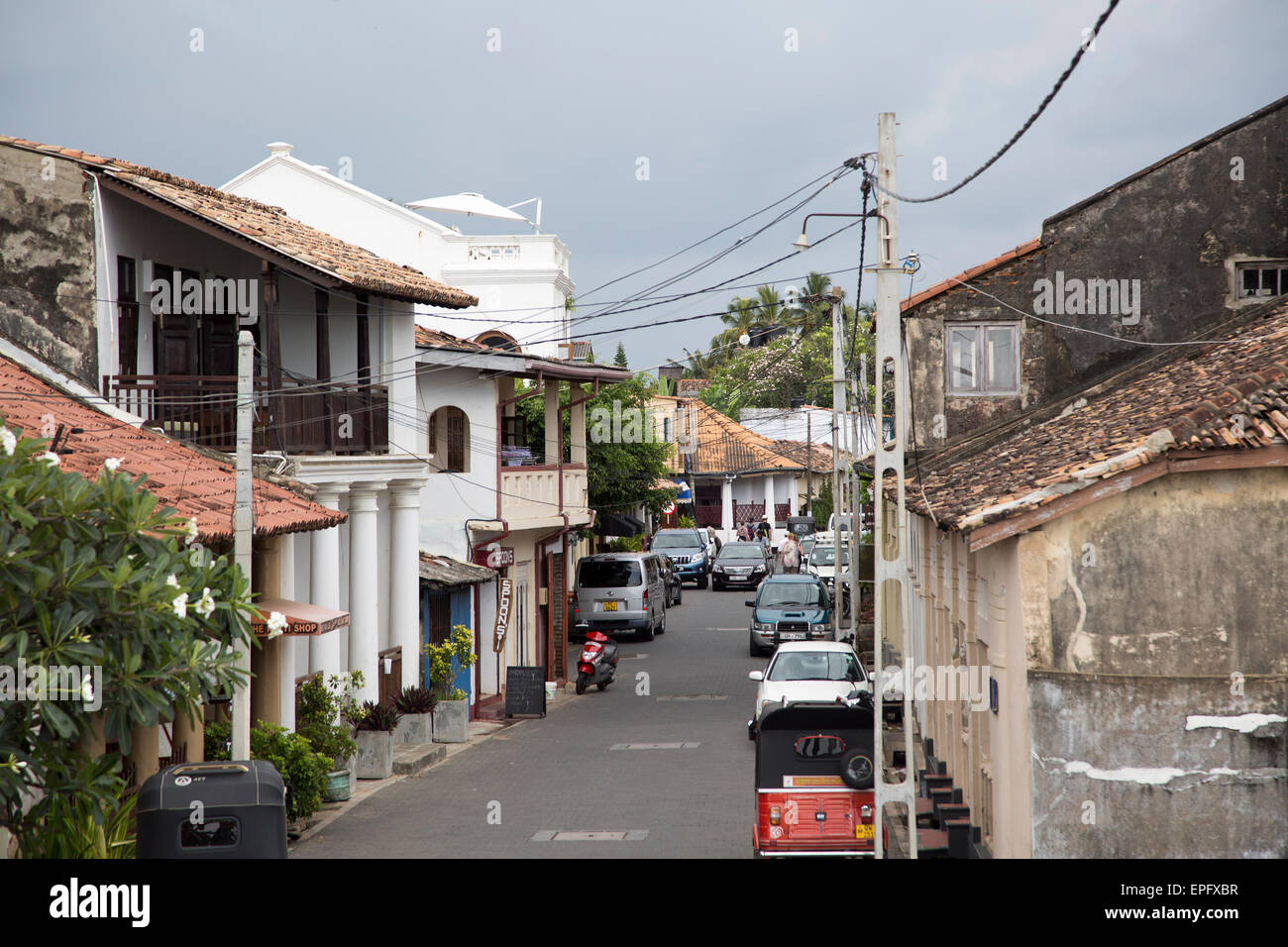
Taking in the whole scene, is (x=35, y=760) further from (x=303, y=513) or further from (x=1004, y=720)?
(x=1004, y=720)

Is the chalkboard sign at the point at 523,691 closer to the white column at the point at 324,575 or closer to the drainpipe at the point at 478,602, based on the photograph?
the drainpipe at the point at 478,602

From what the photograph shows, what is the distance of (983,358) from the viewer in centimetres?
1888

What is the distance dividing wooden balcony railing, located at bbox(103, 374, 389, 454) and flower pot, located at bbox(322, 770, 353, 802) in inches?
164

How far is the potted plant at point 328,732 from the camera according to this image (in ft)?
54.9

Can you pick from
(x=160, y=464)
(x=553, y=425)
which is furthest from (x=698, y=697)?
(x=160, y=464)

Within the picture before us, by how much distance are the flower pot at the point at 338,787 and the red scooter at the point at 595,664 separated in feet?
35.9

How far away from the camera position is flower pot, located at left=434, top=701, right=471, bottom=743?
21.7m

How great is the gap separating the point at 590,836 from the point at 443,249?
1197 inches

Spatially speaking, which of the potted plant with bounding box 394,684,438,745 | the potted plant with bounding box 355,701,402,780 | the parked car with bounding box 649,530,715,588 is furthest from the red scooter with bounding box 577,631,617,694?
the parked car with bounding box 649,530,715,588

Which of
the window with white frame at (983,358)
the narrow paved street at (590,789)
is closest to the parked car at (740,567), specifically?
the narrow paved street at (590,789)

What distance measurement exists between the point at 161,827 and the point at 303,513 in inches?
239

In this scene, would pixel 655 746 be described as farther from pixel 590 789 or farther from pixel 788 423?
pixel 788 423

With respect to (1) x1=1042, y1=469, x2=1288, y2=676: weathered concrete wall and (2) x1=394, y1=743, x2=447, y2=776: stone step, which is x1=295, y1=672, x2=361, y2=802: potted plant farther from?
(1) x1=1042, y1=469, x2=1288, y2=676: weathered concrete wall
